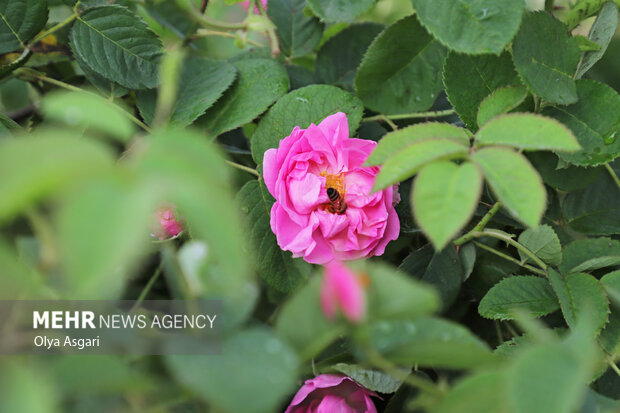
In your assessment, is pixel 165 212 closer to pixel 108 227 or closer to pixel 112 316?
pixel 112 316

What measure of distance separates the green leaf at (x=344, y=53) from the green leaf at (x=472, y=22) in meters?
0.16

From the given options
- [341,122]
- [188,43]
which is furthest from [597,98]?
[188,43]

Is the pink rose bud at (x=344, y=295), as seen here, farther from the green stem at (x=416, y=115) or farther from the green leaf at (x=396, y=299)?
the green stem at (x=416, y=115)

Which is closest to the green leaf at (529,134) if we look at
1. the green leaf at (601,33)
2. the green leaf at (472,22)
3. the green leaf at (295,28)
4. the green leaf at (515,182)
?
the green leaf at (515,182)

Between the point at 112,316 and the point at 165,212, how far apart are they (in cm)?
22

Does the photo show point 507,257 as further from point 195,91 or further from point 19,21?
point 19,21

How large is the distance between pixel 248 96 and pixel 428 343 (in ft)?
1.29

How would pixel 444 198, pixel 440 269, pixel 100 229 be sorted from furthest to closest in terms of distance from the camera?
pixel 440 269 < pixel 444 198 < pixel 100 229

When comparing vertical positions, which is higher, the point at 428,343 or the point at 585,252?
the point at 428,343

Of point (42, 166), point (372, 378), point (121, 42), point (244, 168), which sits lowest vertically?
point (372, 378)

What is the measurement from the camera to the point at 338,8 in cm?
Result: 54

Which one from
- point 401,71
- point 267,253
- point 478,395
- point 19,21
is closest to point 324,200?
point 267,253

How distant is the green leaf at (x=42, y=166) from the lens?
0.68ft

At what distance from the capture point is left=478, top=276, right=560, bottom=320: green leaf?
0.51 meters
